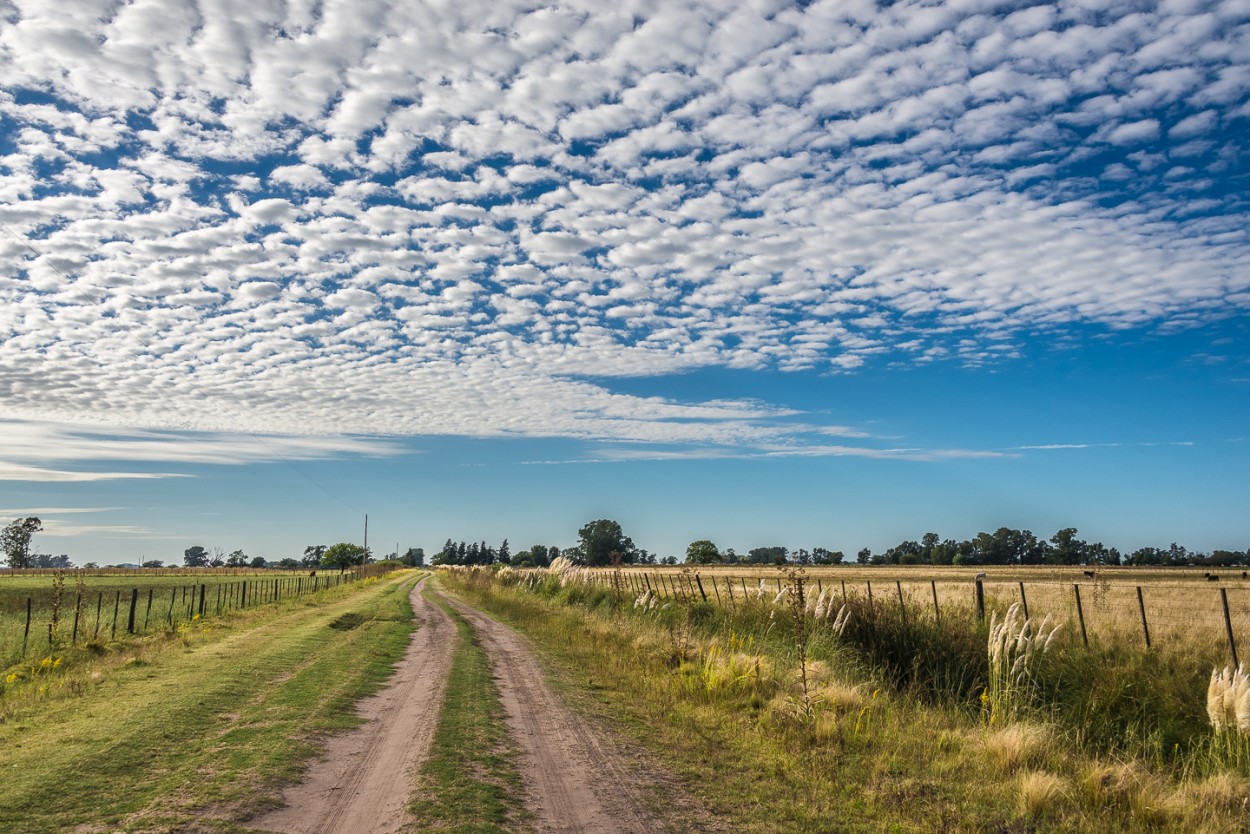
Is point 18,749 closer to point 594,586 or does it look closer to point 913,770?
point 913,770

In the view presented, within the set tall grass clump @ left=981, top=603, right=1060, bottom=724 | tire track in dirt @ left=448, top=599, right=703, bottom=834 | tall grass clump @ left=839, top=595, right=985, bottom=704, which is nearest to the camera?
tire track in dirt @ left=448, top=599, right=703, bottom=834

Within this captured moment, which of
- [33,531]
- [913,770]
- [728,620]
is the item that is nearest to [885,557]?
[728,620]

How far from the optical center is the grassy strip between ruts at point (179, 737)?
19.8 ft

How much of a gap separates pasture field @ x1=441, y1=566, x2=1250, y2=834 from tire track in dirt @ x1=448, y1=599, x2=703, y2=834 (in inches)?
24.3

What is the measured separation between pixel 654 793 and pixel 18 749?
6.95 m

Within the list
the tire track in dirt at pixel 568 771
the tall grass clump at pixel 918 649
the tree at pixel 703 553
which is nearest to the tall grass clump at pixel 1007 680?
the tall grass clump at pixel 918 649

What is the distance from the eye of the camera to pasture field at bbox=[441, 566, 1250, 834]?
659 centimetres

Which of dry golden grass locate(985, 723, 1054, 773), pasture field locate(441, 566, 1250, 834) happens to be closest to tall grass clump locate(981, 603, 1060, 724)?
pasture field locate(441, 566, 1250, 834)

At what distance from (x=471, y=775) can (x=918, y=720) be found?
18.6 ft

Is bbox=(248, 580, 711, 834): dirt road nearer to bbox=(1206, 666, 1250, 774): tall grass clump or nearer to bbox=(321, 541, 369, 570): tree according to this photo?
bbox=(1206, 666, 1250, 774): tall grass clump

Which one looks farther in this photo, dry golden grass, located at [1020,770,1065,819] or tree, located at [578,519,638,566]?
tree, located at [578,519,638,566]

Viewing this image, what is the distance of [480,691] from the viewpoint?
1192cm

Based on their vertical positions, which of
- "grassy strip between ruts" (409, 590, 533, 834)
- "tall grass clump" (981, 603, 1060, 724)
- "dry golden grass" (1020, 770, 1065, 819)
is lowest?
"dry golden grass" (1020, 770, 1065, 819)

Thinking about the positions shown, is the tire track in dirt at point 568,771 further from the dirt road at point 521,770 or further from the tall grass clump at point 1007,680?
the tall grass clump at point 1007,680
